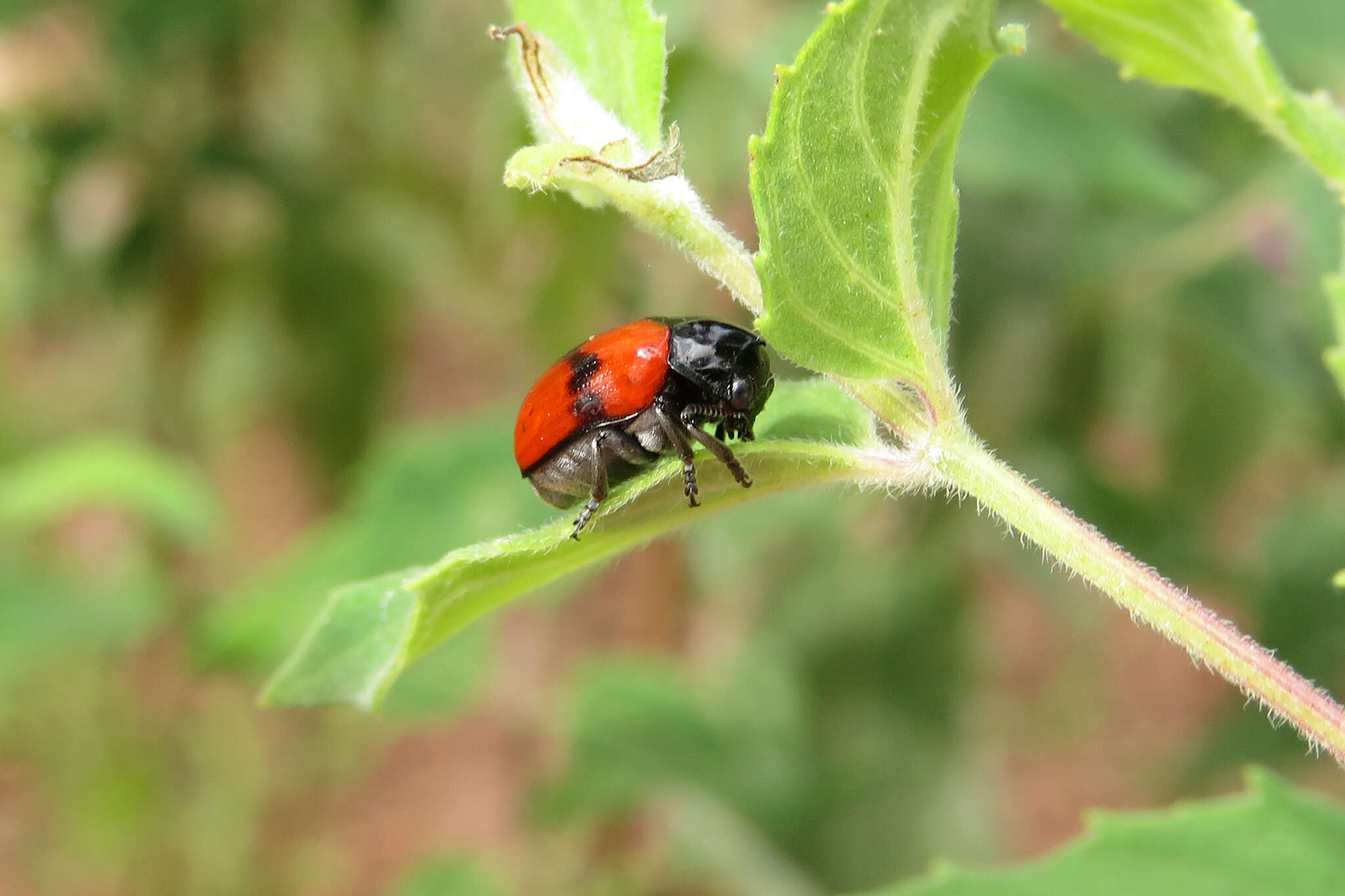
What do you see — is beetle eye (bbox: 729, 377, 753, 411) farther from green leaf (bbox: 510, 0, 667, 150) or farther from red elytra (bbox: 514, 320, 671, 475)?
green leaf (bbox: 510, 0, 667, 150)

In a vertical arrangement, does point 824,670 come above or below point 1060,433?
below

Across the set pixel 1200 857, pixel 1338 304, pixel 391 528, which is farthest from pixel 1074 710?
pixel 1338 304

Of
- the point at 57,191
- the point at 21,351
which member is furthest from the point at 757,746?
the point at 21,351

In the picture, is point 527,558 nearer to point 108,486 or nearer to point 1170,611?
point 1170,611

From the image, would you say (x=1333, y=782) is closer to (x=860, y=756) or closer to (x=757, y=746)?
(x=860, y=756)

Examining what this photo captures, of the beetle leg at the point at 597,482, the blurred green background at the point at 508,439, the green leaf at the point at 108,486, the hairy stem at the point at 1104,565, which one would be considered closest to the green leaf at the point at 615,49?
the hairy stem at the point at 1104,565

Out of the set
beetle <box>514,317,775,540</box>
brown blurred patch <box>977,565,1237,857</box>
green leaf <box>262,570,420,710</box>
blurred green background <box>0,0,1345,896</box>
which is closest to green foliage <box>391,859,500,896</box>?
blurred green background <box>0,0,1345,896</box>
